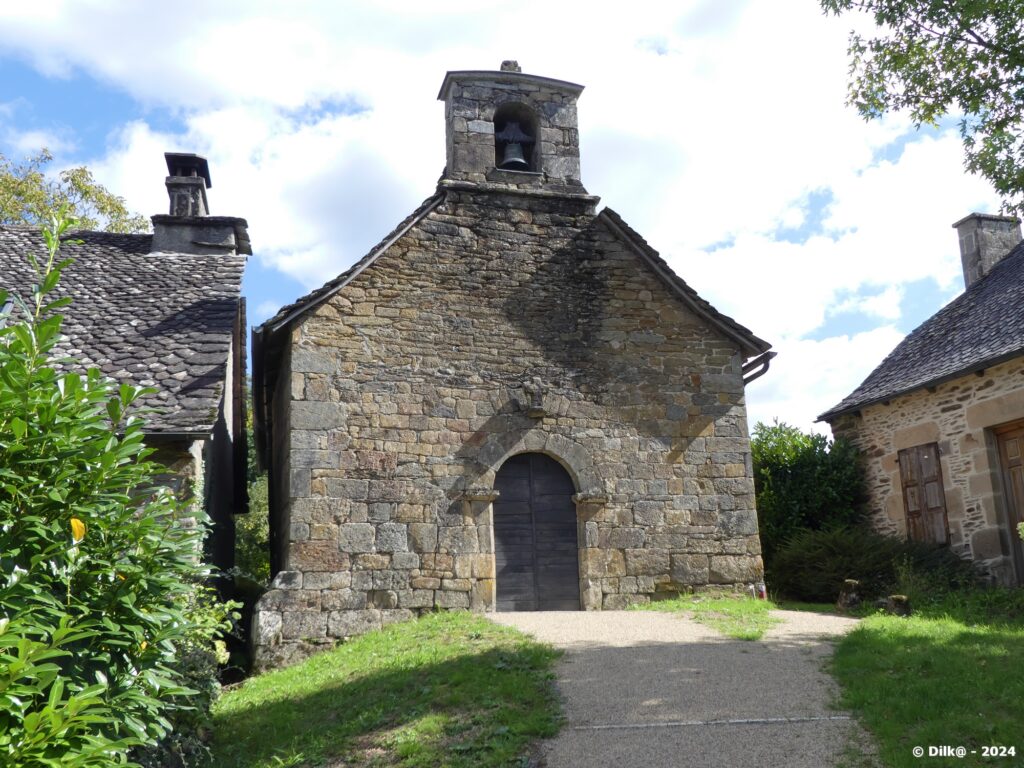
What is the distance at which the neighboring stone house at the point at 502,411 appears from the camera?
10.6 metres

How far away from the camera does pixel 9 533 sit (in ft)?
12.1

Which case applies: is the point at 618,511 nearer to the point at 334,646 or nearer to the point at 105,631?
the point at 334,646

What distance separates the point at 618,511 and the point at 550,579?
3.91 feet

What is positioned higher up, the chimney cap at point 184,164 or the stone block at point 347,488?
the chimney cap at point 184,164

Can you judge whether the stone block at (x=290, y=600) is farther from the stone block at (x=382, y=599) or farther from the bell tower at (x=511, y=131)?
the bell tower at (x=511, y=131)

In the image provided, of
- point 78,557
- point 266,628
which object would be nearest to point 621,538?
point 266,628

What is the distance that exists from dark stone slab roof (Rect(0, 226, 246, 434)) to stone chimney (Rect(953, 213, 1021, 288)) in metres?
12.6

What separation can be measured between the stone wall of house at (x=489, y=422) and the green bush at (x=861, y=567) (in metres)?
1.44

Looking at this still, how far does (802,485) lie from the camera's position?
14711 millimetres

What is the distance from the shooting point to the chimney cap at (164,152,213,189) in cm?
1472

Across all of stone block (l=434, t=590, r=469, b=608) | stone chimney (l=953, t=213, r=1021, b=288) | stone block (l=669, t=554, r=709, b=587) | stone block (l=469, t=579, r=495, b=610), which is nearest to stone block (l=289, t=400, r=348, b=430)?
stone block (l=434, t=590, r=469, b=608)

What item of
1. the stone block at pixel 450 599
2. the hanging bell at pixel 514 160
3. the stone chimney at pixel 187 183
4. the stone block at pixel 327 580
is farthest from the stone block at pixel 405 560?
the stone chimney at pixel 187 183

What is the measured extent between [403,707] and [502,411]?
4926mm

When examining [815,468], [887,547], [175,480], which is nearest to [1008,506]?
[887,547]
